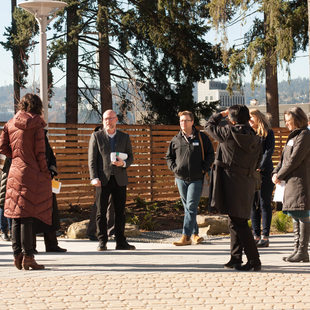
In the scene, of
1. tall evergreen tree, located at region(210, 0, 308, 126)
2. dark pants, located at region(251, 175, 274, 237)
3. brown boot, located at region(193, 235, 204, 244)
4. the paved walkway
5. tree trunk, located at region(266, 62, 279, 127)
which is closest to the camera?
the paved walkway

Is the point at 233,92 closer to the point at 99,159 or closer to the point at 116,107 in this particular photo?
the point at 116,107

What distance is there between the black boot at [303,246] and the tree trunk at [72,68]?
501 inches

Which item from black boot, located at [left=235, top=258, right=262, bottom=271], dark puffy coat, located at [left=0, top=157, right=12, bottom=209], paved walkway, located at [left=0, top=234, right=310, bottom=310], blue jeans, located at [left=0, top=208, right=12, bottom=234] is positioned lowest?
paved walkway, located at [left=0, top=234, right=310, bottom=310]

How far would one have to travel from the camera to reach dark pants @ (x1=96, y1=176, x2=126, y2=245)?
950 centimetres

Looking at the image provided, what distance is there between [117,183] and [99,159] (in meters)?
0.42

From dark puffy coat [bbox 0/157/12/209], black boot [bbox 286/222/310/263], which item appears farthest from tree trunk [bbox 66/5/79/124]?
black boot [bbox 286/222/310/263]

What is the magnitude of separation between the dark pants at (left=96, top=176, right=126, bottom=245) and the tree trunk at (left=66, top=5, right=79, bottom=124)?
35.9ft

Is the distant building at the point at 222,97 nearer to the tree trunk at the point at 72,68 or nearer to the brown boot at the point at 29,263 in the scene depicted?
the tree trunk at the point at 72,68

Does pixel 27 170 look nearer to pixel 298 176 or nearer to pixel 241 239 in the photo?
pixel 241 239

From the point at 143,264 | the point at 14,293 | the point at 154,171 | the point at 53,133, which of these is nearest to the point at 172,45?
the point at 154,171

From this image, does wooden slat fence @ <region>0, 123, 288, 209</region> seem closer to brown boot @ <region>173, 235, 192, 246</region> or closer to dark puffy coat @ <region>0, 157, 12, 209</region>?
dark puffy coat @ <region>0, 157, 12, 209</region>

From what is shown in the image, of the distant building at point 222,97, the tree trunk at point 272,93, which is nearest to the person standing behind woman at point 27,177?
the distant building at point 222,97

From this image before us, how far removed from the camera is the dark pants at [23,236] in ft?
25.5

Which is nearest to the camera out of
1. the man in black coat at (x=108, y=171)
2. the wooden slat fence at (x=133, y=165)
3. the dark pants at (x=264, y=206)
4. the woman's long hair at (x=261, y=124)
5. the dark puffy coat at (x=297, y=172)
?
the dark puffy coat at (x=297, y=172)
